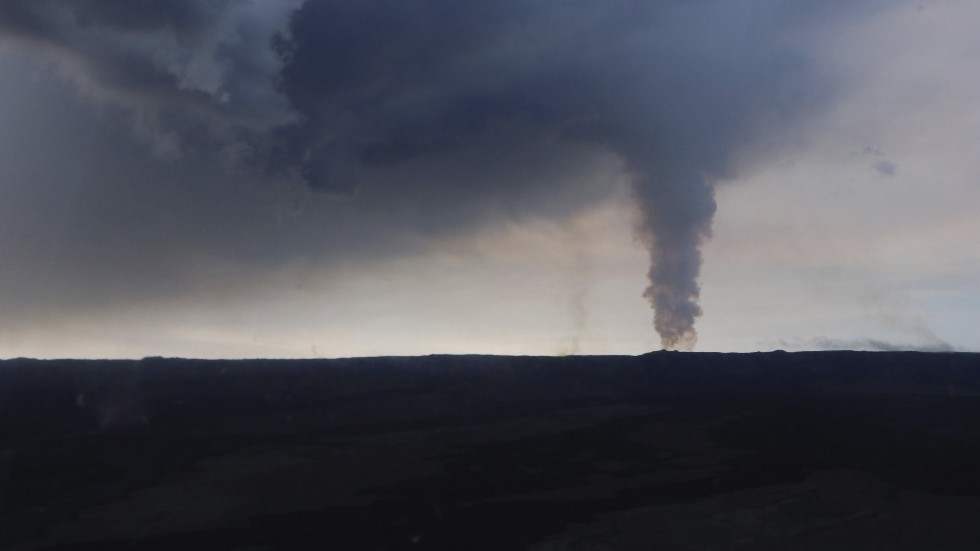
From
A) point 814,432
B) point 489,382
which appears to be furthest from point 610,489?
point 489,382

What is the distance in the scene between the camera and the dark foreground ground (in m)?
17.3

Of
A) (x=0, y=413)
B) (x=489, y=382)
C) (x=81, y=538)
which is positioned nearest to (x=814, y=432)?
(x=489, y=382)

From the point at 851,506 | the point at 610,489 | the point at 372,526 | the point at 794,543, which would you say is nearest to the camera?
the point at 794,543

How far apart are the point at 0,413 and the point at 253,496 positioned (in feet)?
53.5

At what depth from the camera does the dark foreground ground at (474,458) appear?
17.3m

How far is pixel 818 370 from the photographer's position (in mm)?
A: 45219

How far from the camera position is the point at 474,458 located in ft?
80.1

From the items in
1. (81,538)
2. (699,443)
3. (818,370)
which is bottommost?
(81,538)

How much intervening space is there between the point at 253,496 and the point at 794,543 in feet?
40.5

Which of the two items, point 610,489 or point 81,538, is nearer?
point 81,538

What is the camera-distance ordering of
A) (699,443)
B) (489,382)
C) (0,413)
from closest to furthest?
(699,443)
(0,413)
(489,382)

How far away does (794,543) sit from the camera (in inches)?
643

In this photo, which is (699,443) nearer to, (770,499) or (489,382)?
(770,499)

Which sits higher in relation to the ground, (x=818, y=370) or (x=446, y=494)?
(x=818, y=370)
